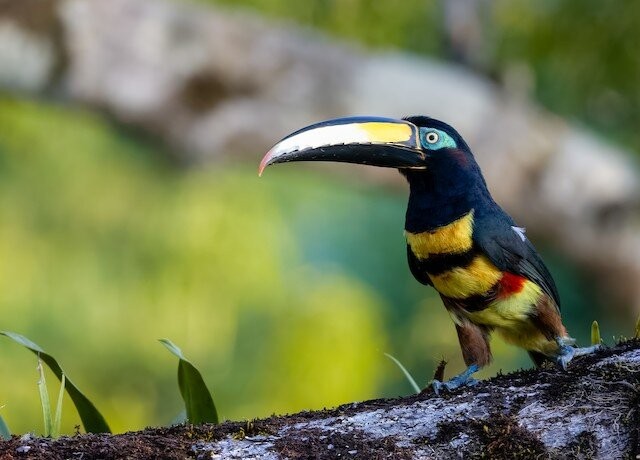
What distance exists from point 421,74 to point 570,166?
3.22 ft

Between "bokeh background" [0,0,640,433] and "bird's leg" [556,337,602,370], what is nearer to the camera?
"bird's leg" [556,337,602,370]

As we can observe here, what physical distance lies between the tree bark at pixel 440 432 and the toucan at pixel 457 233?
1.87 ft

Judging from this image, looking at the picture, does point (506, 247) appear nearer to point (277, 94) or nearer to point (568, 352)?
point (568, 352)

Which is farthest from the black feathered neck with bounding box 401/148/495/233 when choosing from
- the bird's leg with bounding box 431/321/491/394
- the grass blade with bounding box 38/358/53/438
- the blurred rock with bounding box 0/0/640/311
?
the blurred rock with bounding box 0/0/640/311

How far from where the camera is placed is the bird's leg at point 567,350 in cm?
238

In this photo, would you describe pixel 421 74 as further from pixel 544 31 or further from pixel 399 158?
pixel 399 158

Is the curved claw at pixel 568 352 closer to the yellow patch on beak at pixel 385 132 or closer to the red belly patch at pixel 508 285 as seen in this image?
the red belly patch at pixel 508 285

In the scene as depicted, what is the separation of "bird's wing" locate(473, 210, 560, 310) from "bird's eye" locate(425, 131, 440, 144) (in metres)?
0.23

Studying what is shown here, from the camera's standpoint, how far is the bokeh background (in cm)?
565

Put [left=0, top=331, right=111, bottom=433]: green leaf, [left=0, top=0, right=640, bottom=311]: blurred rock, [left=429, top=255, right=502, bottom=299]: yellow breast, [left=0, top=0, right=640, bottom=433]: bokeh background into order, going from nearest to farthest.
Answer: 1. [left=0, top=331, right=111, bottom=433]: green leaf
2. [left=429, top=255, right=502, bottom=299]: yellow breast
3. [left=0, top=0, right=640, bottom=311]: blurred rock
4. [left=0, top=0, right=640, bottom=433]: bokeh background

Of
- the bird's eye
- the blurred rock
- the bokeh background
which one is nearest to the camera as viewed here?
the bird's eye

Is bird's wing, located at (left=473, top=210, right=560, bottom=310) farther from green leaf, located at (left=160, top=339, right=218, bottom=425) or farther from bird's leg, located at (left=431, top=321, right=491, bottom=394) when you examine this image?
green leaf, located at (left=160, top=339, right=218, bottom=425)

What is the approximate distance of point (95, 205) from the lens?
977cm

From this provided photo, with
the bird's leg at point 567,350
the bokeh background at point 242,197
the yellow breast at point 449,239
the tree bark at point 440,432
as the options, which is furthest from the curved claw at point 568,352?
the bokeh background at point 242,197
